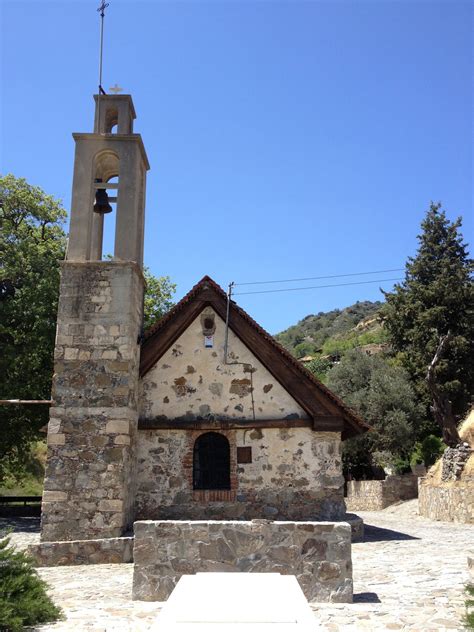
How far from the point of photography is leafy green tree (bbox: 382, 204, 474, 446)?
2886 centimetres

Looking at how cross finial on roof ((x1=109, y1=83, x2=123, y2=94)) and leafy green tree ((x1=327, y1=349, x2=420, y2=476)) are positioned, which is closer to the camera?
cross finial on roof ((x1=109, y1=83, x2=123, y2=94))

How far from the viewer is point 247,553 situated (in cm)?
751

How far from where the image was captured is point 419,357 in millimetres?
31328

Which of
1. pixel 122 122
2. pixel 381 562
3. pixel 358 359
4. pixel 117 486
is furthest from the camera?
pixel 358 359

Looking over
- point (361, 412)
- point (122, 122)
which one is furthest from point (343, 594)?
point (361, 412)

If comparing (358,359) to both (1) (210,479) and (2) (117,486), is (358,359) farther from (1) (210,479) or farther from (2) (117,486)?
(2) (117,486)

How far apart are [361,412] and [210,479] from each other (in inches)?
757

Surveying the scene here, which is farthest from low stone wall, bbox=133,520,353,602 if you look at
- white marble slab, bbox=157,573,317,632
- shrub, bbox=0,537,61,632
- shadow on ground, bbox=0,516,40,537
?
shadow on ground, bbox=0,516,40,537

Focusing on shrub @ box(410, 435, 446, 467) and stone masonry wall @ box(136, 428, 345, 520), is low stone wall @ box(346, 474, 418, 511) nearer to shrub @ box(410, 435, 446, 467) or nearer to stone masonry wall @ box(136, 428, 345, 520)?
shrub @ box(410, 435, 446, 467)

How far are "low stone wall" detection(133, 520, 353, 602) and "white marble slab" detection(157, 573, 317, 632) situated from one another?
10.2 ft

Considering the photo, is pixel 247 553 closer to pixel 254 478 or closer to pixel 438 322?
pixel 254 478

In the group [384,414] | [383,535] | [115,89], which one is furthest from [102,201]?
[384,414]

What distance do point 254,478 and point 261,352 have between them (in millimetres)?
2873

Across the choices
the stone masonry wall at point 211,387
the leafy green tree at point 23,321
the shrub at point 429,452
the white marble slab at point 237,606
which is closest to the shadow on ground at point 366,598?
the white marble slab at point 237,606
